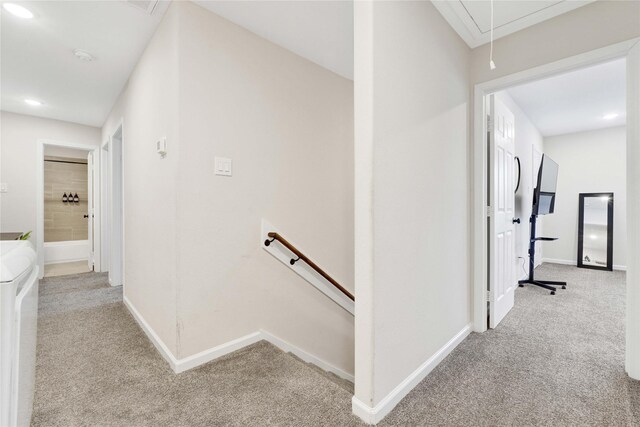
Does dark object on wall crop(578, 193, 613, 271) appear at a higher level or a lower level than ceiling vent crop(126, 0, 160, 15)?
lower

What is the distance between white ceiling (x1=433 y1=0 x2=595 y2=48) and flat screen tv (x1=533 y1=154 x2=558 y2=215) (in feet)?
7.58

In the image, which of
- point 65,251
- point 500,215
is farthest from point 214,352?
point 65,251

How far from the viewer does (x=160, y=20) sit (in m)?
2.09

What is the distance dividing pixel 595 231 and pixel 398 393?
5.59 meters

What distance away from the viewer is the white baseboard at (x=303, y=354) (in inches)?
A: 87.4

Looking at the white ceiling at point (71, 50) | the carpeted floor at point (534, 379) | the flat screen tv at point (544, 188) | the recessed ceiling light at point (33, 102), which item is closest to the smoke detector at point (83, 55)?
the white ceiling at point (71, 50)

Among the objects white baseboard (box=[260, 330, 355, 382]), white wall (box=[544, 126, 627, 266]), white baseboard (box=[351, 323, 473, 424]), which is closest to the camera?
white baseboard (box=[351, 323, 473, 424])

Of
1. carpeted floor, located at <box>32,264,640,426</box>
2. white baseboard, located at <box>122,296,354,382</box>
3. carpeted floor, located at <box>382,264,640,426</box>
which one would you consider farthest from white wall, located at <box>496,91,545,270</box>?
white baseboard, located at <box>122,296,354,382</box>

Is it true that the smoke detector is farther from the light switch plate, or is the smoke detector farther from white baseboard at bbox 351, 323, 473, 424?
white baseboard at bbox 351, 323, 473, 424

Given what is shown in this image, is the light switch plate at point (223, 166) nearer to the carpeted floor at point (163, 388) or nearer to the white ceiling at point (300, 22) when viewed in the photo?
the white ceiling at point (300, 22)

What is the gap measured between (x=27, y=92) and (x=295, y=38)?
3361 millimetres

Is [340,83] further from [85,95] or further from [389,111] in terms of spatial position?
[85,95]

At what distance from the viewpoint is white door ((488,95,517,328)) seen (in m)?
2.44

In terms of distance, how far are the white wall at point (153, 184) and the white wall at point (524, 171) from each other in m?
3.64
